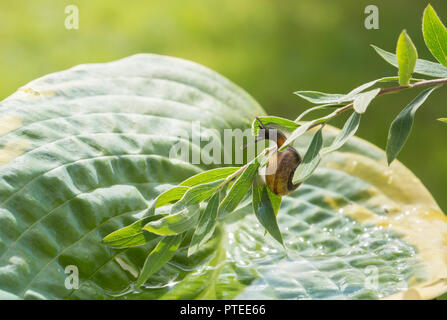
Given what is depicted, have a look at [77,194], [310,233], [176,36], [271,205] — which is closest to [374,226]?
[310,233]

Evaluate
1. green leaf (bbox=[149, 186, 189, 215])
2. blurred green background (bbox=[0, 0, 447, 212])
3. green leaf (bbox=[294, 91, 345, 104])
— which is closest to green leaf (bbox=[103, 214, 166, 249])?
green leaf (bbox=[149, 186, 189, 215])

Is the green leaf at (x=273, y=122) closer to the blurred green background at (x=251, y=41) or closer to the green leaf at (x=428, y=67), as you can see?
the green leaf at (x=428, y=67)

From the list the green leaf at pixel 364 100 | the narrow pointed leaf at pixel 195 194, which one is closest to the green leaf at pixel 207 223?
the narrow pointed leaf at pixel 195 194

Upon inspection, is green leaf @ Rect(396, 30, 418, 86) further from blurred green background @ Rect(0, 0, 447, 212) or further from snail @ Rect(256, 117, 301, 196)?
blurred green background @ Rect(0, 0, 447, 212)

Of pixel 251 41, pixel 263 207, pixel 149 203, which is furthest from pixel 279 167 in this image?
pixel 251 41

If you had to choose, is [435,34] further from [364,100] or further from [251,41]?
[251,41]
